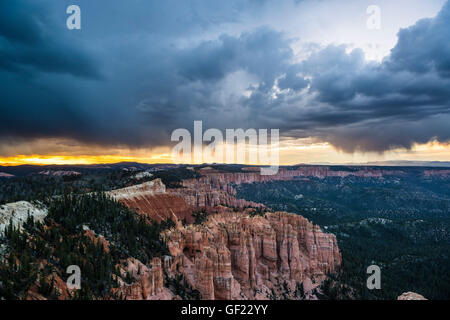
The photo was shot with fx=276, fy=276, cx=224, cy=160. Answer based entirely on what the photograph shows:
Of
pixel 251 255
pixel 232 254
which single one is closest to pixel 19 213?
pixel 232 254

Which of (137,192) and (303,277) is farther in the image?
(137,192)

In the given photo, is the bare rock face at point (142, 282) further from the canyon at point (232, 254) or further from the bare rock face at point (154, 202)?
the bare rock face at point (154, 202)

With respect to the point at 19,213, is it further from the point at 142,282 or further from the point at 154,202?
the point at 154,202

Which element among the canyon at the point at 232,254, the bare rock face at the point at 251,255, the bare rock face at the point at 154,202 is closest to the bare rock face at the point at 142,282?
the canyon at the point at 232,254

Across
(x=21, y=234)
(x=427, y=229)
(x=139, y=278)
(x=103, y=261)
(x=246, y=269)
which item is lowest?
(x=427, y=229)

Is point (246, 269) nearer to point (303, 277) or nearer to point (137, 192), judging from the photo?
point (303, 277)
